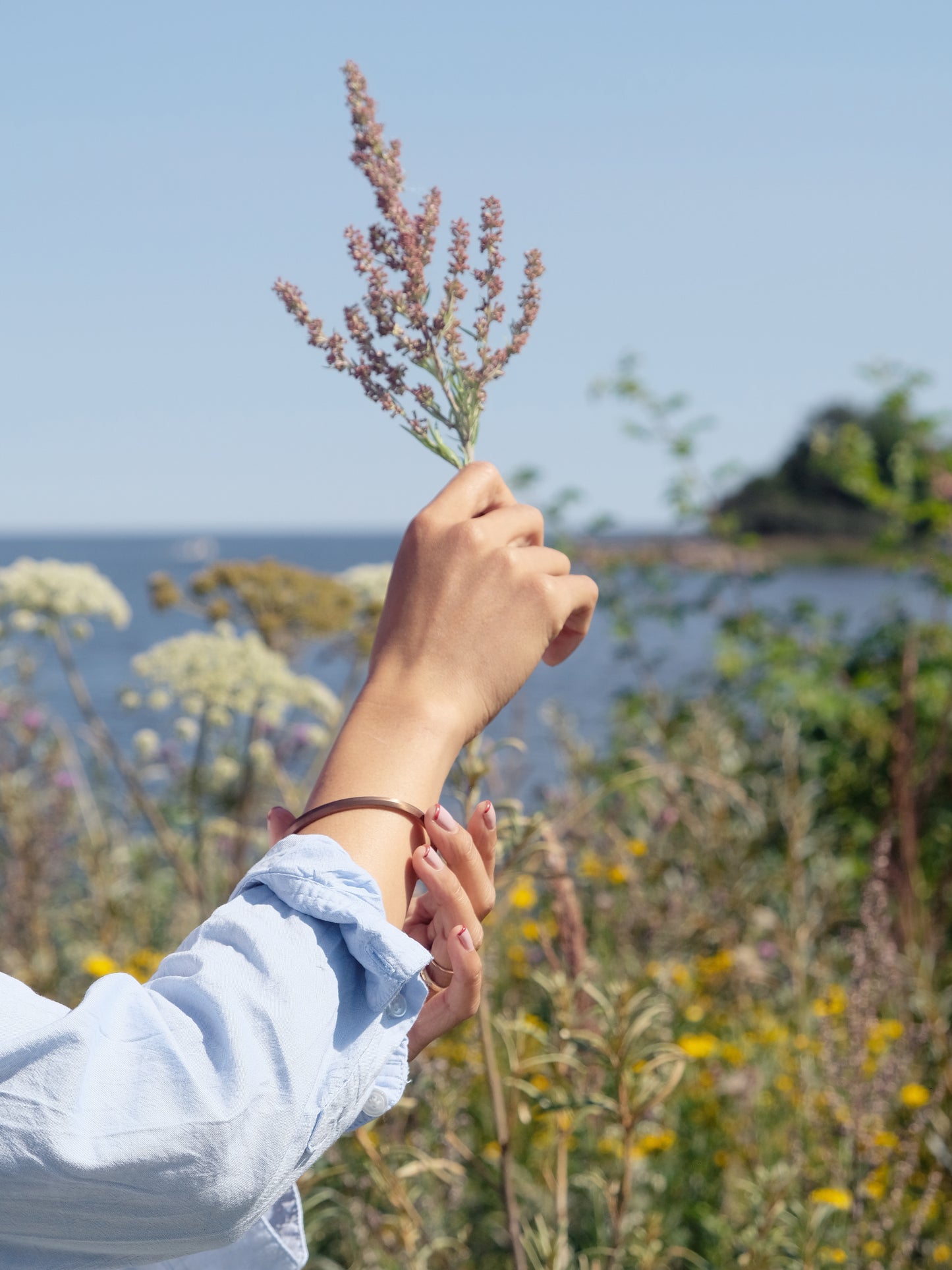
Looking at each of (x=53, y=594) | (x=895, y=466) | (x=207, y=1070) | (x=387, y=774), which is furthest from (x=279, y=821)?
(x=895, y=466)

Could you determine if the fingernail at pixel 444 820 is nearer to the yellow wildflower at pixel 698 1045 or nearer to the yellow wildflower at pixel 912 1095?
the yellow wildflower at pixel 698 1045

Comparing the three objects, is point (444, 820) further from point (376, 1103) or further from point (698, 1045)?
point (698, 1045)

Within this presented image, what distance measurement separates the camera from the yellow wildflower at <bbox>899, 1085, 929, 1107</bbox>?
2246mm

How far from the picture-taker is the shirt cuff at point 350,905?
728 millimetres

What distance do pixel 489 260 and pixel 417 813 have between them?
0.45 metres

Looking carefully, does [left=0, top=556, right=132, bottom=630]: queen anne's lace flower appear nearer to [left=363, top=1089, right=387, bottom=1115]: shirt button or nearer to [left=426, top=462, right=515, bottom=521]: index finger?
[left=426, top=462, right=515, bottom=521]: index finger

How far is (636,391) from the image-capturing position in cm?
491

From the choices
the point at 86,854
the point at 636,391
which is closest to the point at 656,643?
the point at 636,391

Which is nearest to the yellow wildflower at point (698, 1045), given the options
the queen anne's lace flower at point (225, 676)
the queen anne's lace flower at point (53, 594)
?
the queen anne's lace flower at point (225, 676)

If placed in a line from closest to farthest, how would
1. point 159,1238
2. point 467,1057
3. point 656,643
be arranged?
point 159,1238
point 467,1057
point 656,643

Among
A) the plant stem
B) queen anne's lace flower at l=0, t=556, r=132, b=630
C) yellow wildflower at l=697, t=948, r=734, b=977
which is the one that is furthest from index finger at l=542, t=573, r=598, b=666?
queen anne's lace flower at l=0, t=556, r=132, b=630

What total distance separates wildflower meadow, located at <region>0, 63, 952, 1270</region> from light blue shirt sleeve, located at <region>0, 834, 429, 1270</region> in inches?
16.5

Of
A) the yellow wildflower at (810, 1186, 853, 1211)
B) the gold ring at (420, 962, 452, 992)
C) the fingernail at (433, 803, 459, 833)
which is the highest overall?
the fingernail at (433, 803, 459, 833)

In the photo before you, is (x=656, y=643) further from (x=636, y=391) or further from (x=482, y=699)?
(x=482, y=699)
